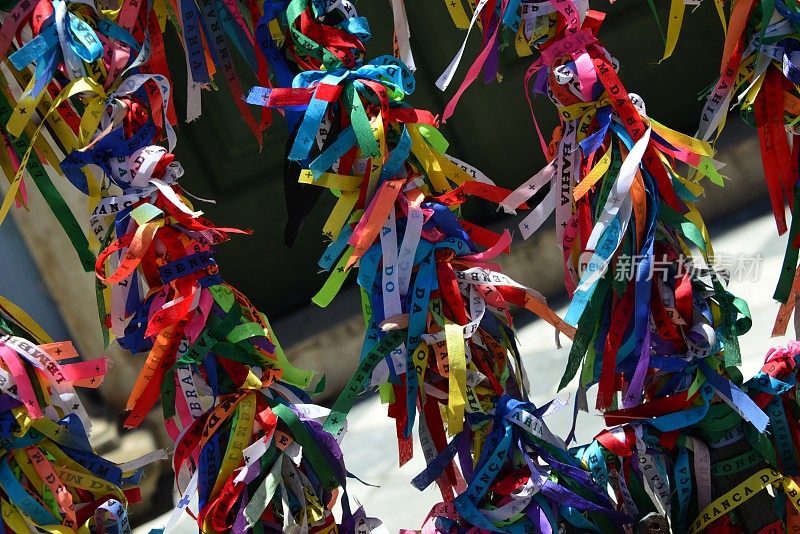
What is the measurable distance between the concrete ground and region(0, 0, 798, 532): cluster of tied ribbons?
23cm

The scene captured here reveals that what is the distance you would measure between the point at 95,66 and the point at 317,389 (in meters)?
0.26

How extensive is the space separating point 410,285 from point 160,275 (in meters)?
0.16

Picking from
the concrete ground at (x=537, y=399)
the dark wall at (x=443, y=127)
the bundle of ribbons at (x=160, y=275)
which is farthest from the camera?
the dark wall at (x=443, y=127)

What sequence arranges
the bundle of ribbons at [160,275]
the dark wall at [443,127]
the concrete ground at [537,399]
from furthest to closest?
the dark wall at [443,127]
the concrete ground at [537,399]
the bundle of ribbons at [160,275]

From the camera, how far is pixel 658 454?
810 millimetres

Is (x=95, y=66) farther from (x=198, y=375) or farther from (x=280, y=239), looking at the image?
(x=280, y=239)

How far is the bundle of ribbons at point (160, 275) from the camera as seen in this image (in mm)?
730

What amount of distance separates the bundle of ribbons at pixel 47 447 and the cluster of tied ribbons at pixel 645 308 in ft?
1.02

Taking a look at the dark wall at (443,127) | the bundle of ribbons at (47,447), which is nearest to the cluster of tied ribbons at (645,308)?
the bundle of ribbons at (47,447)

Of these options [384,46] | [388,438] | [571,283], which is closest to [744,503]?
[571,283]

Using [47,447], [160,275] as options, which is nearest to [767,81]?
[160,275]

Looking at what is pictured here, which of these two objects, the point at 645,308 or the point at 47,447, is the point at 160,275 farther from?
the point at 645,308

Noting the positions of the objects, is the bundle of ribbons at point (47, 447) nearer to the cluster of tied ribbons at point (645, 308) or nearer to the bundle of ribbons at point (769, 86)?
the cluster of tied ribbons at point (645, 308)

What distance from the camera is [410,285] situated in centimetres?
76
